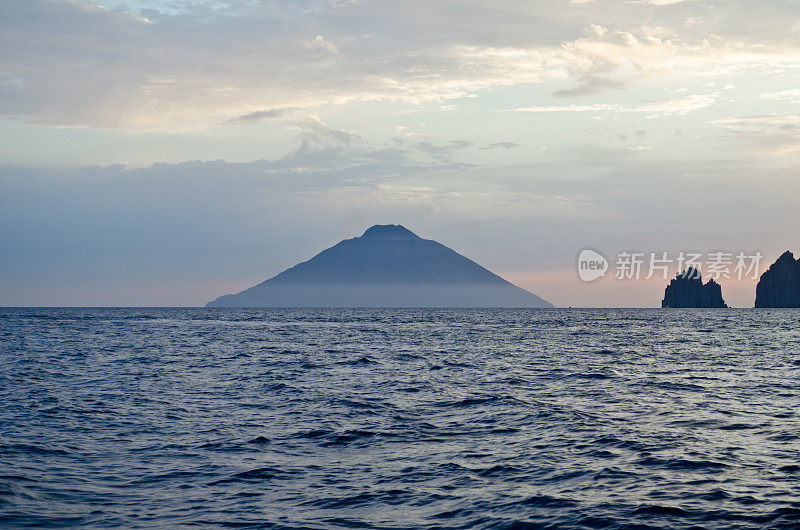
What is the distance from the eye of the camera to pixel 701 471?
17969mm

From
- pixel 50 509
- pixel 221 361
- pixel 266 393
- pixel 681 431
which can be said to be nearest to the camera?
pixel 50 509

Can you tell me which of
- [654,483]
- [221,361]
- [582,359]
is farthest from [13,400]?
[582,359]

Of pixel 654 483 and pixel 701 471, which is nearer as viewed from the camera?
pixel 654 483

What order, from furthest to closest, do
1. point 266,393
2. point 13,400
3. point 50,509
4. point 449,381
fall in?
1. point 449,381
2. point 266,393
3. point 13,400
4. point 50,509

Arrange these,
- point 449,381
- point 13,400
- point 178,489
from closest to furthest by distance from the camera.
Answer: point 178,489 < point 13,400 < point 449,381

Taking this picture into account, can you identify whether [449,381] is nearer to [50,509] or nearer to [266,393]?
[266,393]

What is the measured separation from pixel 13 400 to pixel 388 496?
23761mm

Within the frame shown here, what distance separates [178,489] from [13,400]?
1970 centimetres

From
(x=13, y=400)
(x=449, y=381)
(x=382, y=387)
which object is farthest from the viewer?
(x=449, y=381)

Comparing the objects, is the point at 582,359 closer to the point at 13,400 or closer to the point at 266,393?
the point at 266,393

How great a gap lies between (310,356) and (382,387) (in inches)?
922

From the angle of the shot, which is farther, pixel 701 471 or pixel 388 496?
pixel 701 471

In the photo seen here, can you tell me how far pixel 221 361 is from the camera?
176 feet

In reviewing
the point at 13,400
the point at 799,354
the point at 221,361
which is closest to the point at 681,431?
the point at 13,400
